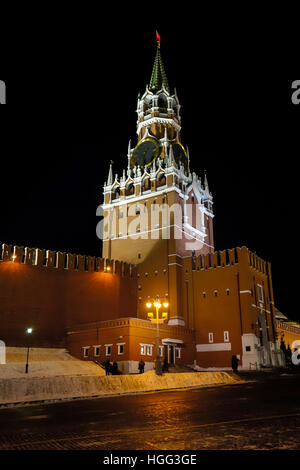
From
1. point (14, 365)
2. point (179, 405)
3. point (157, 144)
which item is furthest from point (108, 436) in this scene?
point (157, 144)

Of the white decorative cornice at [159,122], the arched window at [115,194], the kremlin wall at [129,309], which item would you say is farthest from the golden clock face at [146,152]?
the kremlin wall at [129,309]

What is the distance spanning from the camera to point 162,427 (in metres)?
8.55

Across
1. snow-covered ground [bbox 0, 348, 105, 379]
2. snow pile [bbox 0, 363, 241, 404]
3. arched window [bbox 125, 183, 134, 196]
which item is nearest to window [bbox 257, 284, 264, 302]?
snow-covered ground [bbox 0, 348, 105, 379]

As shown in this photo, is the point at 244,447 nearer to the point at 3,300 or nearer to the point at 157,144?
the point at 3,300

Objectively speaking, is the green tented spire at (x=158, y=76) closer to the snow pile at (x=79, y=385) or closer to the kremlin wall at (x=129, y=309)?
the kremlin wall at (x=129, y=309)

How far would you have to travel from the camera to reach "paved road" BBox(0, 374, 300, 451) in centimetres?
700

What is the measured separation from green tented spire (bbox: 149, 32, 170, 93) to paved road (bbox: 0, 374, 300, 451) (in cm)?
5019

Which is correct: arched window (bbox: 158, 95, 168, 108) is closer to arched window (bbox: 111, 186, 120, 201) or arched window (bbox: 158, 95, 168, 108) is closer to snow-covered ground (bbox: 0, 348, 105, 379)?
arched window (bbox: 111, 186, 120, 201)

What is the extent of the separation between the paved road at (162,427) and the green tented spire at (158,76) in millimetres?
50185

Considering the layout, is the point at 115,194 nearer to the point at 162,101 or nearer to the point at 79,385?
the point at 162,101

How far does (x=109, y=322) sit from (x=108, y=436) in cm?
2639

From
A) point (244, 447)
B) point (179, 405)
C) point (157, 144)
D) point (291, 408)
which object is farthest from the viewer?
point (157, 144)

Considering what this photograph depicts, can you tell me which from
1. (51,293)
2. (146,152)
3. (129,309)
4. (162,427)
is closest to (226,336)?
(129,309)
